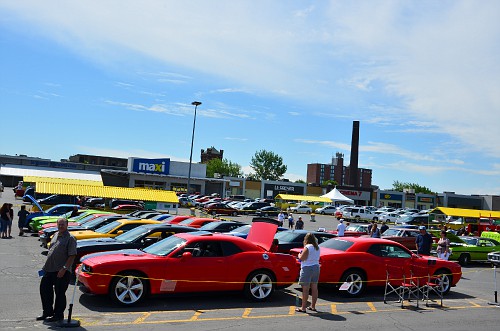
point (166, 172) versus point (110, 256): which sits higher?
point (166, 172)

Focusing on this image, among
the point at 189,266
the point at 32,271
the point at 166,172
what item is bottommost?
the point at 32,271

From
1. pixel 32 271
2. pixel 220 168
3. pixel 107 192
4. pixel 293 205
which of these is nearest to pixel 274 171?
pixel 220 168

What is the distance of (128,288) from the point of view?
9.09 m

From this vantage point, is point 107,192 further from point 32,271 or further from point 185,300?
point 185,300

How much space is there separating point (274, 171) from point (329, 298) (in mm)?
128702

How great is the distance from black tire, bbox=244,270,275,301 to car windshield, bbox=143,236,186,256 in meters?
1.60

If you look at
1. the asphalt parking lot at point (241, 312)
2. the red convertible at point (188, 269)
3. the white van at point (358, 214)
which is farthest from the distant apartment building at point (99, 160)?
the red convertible at point (188, 269)

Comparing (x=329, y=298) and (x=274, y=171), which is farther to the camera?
(x=274, y=171)

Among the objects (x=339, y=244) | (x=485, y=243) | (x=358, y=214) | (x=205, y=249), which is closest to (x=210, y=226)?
(x=339, y=244)

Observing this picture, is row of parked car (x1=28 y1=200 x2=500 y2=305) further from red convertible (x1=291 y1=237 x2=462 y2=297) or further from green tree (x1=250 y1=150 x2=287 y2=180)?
green tree (x1=250 y1=150 x2=287 y2=180)

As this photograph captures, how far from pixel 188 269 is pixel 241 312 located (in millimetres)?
1303

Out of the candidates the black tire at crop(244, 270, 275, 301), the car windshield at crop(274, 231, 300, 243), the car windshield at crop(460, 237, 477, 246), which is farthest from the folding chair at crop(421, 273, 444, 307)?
the car windshield at crop(460, 237, 477, 246)

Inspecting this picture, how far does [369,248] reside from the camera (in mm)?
11875

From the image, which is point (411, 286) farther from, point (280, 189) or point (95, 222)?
point (280, 189)
